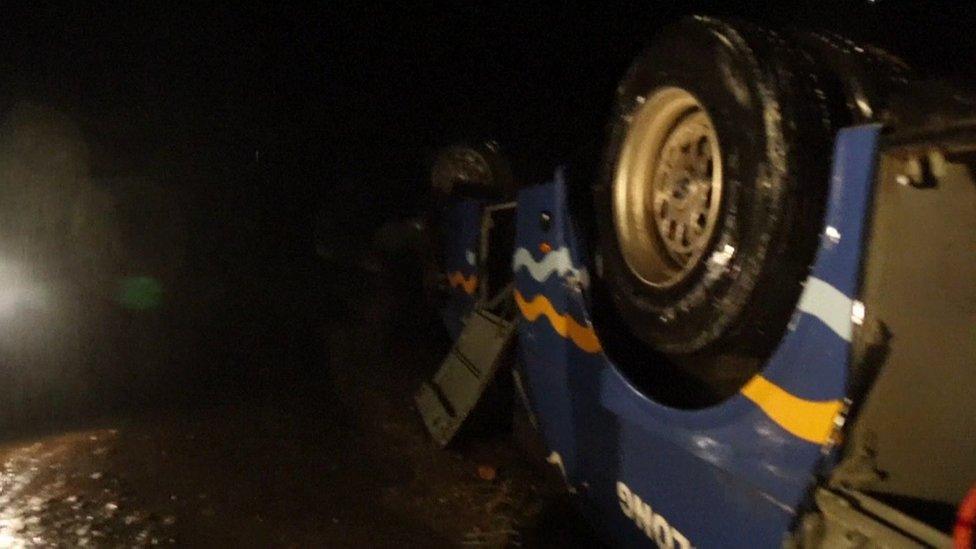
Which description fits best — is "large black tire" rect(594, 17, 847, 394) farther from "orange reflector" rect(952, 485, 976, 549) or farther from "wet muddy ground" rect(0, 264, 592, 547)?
"wet muddy ground" rect(0, 264, 592, 547)

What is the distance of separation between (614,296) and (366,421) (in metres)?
3.21

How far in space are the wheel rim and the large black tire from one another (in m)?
0.12

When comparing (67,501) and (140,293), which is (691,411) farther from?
(140,293)

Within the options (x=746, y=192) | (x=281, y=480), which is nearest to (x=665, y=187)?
(x=746, y=192)

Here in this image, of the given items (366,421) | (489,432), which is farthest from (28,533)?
(489,432)

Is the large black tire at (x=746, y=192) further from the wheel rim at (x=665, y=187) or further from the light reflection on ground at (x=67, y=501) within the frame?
the light reflection on ground at (x=67, y=501)

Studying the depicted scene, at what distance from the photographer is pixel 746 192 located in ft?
7.56

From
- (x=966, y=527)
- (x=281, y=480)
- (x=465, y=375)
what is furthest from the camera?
(x=465, y=375)

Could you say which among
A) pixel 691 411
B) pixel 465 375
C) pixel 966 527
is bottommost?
pixel 465 375

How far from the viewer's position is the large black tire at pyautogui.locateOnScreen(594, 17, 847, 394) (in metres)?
2.21

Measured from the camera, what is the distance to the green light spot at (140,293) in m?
11.7

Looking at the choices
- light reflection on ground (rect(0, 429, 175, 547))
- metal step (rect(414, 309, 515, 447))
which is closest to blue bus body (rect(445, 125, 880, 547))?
metal step (rect(414, 309, 515, 447))

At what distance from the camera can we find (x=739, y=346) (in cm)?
247

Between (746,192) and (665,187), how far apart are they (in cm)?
67
